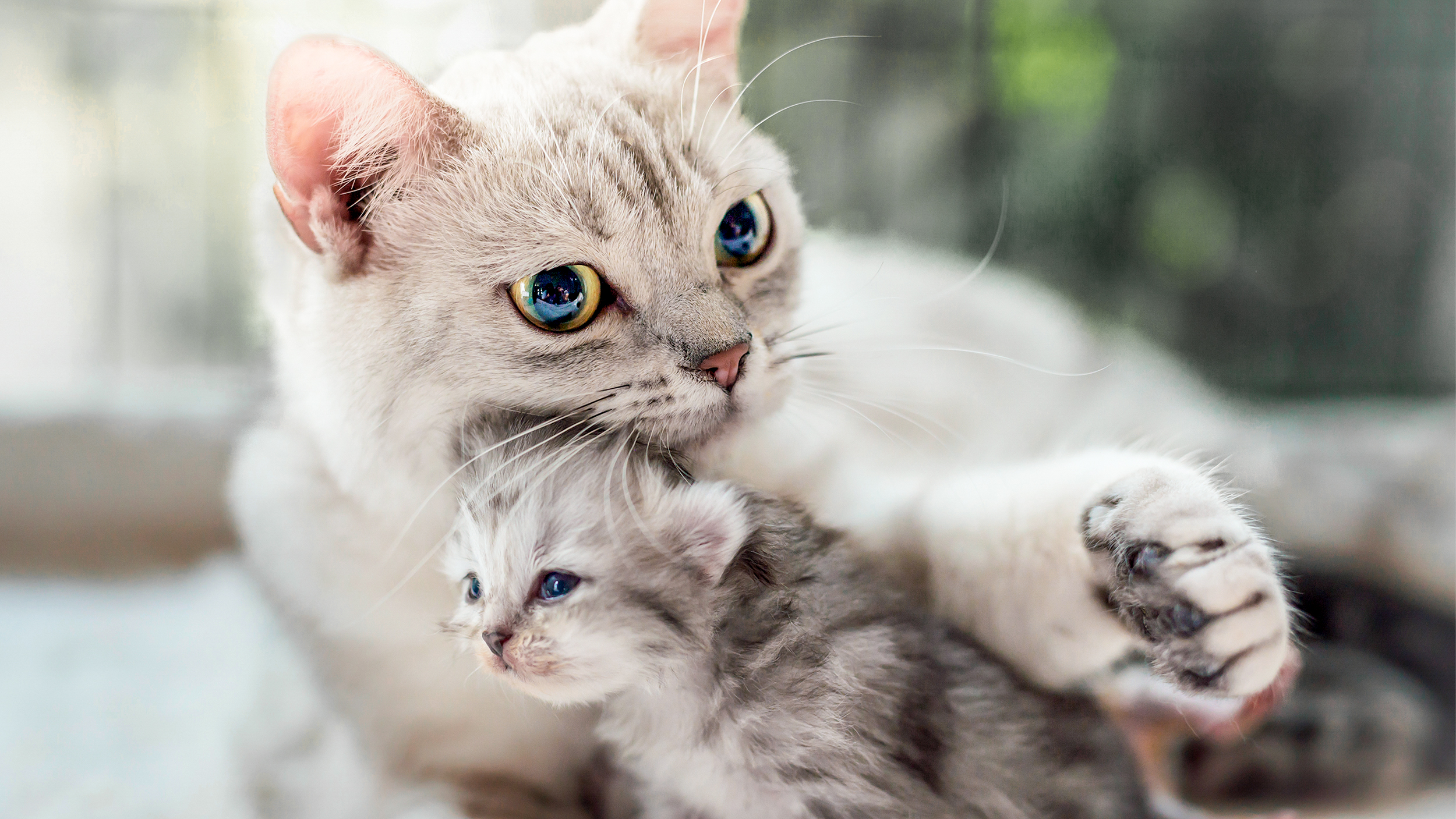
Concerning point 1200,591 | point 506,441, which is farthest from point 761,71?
point 1200,591

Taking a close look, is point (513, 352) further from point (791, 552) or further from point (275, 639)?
point (275, 639)

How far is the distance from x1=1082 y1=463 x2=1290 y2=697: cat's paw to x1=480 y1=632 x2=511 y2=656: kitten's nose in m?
0.34

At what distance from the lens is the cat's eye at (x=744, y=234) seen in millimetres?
602

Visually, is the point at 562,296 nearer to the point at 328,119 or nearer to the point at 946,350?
the point at 328,119

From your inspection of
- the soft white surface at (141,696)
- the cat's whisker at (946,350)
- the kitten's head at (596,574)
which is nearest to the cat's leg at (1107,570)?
the cat's whisker at (946,350)

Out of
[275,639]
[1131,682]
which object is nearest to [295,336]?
[275,639]

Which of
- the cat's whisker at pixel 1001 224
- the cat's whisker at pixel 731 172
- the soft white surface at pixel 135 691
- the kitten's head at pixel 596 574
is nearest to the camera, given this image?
the kitten's head at pixel 596 574

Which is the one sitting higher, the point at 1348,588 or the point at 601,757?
the point at 1348,588

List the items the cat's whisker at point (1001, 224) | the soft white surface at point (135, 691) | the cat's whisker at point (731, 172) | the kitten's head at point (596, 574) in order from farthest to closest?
the cat's whisker at point (1001, 224) → the soft white surface at point (135, 691) → the cat's whisker at point (731, 172) → the kitten's head at point (596, 574)

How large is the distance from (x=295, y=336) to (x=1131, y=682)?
0.71 meters

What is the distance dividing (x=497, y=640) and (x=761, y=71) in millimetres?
531

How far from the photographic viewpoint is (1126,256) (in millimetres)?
1030

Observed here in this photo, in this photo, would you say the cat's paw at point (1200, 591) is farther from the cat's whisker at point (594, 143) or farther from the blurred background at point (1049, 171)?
the blurred background at point (1049, 171)

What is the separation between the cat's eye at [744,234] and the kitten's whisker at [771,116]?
4 centimetres
